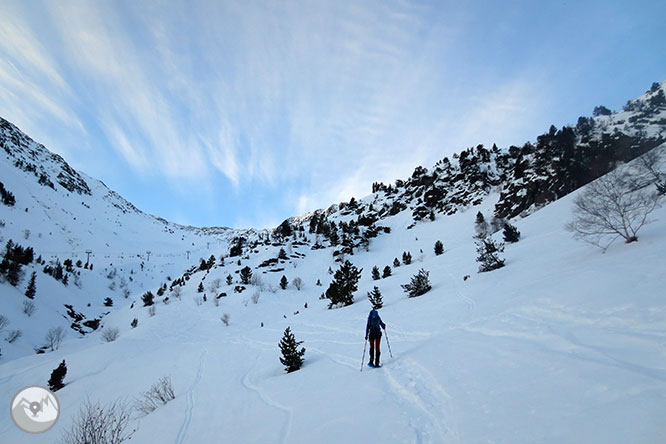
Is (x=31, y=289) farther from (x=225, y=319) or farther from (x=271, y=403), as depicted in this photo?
(x=271, y=403)

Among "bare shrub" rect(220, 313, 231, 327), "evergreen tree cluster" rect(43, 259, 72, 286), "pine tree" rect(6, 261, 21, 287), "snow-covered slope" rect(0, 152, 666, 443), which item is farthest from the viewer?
"evergreen tree cluster" rect(43, 259, 72, 286)

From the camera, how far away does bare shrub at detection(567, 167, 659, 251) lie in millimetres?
10344

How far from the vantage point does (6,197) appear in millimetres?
46000

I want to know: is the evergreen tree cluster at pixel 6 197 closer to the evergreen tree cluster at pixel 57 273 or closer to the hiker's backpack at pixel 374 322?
the evergreen tree cluster at pixel 57 273

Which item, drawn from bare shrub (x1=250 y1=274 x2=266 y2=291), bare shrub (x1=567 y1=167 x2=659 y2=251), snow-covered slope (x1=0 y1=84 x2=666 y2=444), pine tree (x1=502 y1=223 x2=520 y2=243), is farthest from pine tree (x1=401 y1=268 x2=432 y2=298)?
bare shrub (x1=250 y1=274 x2=266 y2=291)

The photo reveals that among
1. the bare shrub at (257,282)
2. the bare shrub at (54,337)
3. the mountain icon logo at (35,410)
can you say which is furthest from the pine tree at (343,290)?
the bare shrub at (54,337)

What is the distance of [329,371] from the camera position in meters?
7.55

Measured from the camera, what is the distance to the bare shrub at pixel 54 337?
73.2ft

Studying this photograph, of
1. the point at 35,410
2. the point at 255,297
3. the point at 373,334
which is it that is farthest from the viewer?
the point at 255,297

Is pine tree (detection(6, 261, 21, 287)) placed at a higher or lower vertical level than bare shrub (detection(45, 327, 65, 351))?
higher

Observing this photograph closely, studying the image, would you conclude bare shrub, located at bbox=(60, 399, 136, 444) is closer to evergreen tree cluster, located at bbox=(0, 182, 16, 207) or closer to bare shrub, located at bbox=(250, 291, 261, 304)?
bare shrub, located at bbox=(250, 291, 261, 304)

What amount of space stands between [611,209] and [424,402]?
12073mm

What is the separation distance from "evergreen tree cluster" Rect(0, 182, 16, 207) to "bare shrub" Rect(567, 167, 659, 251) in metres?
77.4

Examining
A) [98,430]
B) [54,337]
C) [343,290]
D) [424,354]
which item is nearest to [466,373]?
[424,354]
